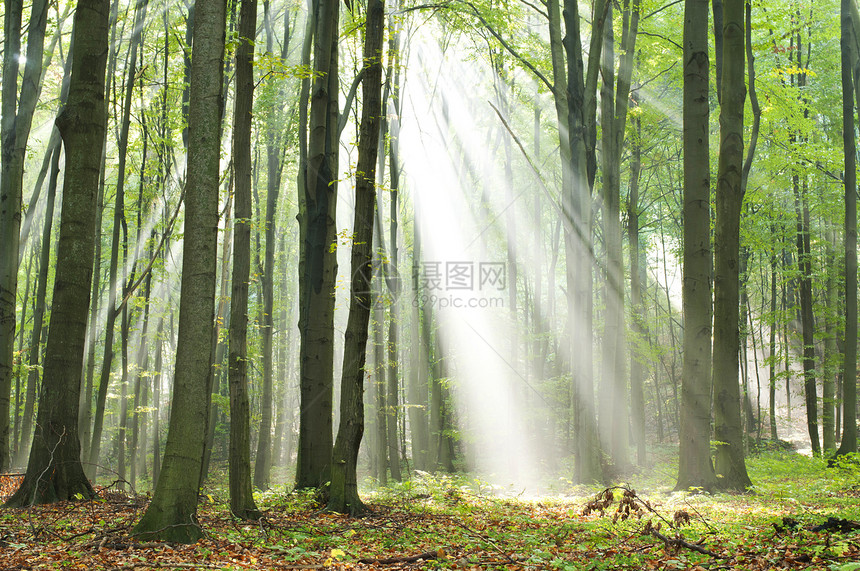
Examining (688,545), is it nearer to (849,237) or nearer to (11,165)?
(11,165)

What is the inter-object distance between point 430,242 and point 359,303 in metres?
13.9

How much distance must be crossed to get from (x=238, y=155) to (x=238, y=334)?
2.08 meters

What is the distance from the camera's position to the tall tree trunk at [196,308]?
4.63 meters

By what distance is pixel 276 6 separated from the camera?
1589cm

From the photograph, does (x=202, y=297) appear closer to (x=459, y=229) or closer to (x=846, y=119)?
(x=846, y=119)

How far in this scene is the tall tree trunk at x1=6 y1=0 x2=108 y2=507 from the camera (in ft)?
20.3

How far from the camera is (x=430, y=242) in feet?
65.8

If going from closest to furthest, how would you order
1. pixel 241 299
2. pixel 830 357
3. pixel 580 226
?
pixel 241 299
pixel 580 226
pixel 830 357

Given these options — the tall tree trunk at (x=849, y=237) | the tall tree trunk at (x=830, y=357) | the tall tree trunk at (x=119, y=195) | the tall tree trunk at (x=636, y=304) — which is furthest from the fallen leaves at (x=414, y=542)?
the tall tree trunk at (x=830, y=357)

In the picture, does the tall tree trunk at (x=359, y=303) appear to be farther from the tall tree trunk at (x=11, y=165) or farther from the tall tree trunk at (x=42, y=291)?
the tall tree trunk at (x=42, y=291)

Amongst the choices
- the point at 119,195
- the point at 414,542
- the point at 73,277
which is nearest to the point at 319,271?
the point at 73,277

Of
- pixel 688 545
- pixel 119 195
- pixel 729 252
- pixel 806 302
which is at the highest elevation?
pixel 119 195

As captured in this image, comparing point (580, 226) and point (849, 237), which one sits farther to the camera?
point (849, 237)

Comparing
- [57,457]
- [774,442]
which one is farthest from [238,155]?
[774,442]
